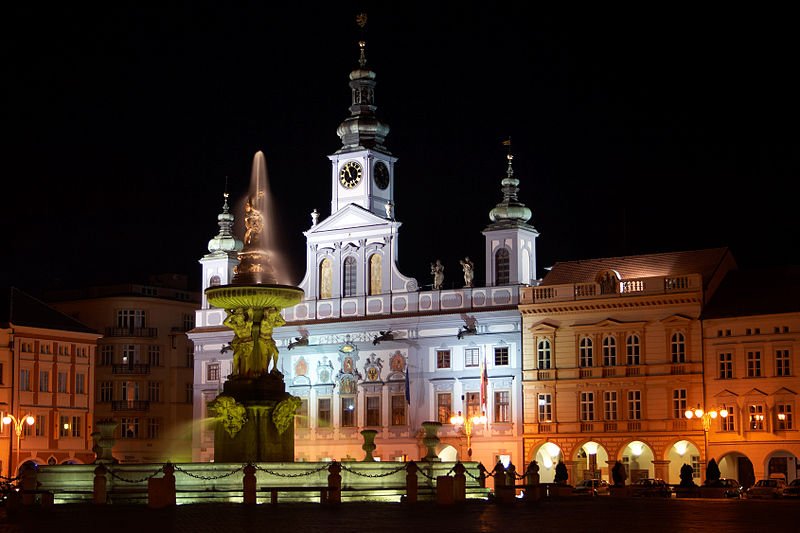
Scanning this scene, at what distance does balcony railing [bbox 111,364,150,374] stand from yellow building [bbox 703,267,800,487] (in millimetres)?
32711

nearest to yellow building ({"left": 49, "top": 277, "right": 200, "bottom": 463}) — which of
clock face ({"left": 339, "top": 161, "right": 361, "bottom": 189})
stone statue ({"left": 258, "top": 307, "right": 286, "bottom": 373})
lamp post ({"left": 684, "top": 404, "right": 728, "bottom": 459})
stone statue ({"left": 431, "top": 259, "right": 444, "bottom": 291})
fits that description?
clock face ({"left": 339, "top": 161, "right": 361, "bottom": 189})

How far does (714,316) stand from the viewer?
61438 mm

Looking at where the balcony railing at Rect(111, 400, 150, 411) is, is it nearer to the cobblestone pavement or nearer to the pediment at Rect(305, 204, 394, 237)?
the pediment at Rect(305, 204, 394, 237)

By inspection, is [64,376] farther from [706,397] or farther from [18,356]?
[706,397]

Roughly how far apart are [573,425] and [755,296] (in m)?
9.28

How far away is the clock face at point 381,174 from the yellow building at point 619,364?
10.2m

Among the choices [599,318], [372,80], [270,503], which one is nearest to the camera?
[270,503]

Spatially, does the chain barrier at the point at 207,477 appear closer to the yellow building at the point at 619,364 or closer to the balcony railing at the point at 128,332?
the yellow building at the point at 619,364

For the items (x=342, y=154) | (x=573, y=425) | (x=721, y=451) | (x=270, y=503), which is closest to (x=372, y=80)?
(x=342, y=154)

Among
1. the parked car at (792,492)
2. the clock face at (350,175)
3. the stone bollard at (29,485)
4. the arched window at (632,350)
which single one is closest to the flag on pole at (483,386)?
the arched window at (632,350)

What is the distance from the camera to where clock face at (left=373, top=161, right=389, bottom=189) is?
238 feet

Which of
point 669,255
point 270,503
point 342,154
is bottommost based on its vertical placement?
point 270,503

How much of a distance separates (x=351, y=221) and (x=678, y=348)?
668 inches

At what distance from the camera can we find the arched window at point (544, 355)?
2589 inches
